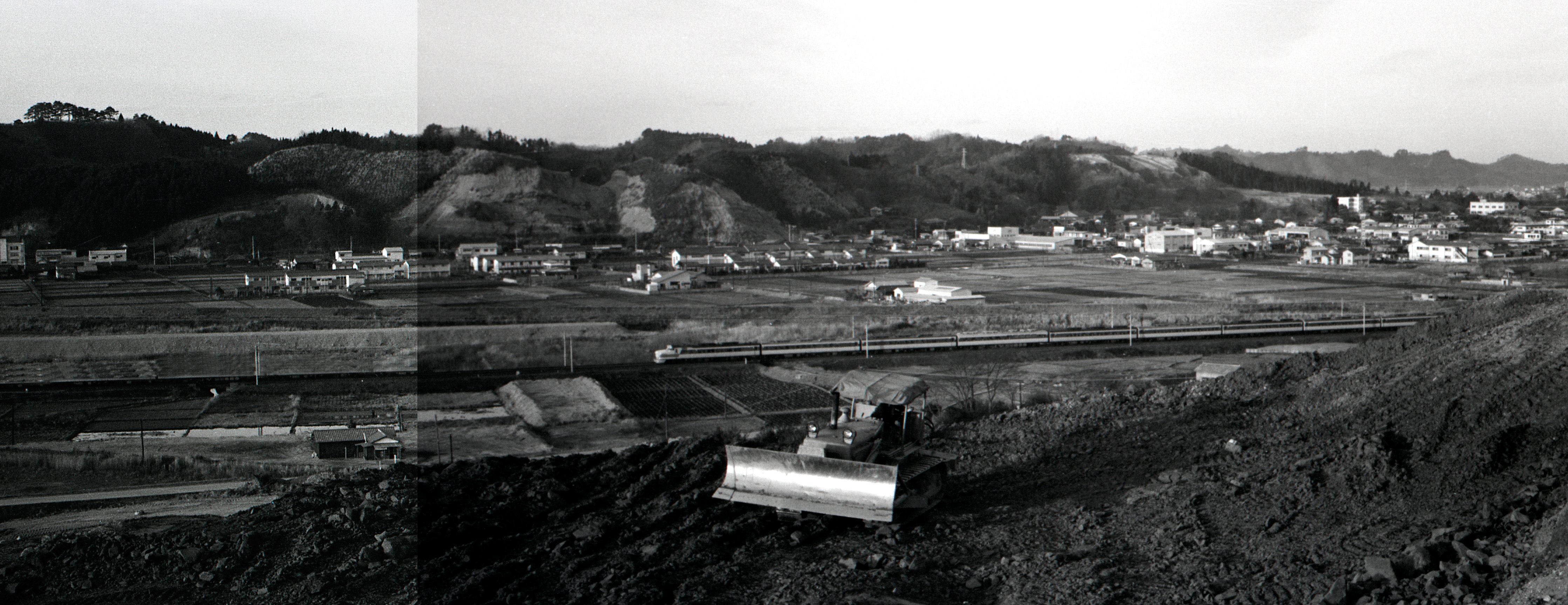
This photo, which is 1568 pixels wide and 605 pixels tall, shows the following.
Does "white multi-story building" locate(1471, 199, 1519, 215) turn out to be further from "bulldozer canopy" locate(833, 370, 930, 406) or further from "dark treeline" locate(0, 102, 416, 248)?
"bulldozer canopy" locate(833, 370, 930, 406)

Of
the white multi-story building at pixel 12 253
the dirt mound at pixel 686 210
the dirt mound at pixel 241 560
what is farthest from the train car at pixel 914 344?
the dirt mound at pixel 686 210

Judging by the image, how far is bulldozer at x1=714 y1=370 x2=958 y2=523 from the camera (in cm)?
627

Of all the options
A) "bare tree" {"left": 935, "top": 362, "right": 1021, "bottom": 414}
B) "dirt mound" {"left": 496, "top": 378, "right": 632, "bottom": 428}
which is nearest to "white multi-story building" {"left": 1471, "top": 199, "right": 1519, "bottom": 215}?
"bare tree" {"left": 935, "top": 362, "right": 1021, "bottom": 414}

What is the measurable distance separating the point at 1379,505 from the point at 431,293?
28.2m

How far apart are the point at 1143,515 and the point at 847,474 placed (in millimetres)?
1872

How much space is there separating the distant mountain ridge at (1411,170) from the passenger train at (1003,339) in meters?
97.3

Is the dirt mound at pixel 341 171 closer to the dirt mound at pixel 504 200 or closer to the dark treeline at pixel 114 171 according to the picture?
the dark treeline at pixel 114 171

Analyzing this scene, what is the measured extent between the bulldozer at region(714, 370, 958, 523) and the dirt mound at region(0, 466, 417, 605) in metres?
1.99

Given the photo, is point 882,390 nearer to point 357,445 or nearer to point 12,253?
point 357,445

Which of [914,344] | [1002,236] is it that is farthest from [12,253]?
[1002,236]

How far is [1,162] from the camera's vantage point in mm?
16391

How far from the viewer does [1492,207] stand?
59.4 metres

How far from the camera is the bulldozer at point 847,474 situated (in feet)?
20.6

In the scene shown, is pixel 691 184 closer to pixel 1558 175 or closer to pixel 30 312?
pixel 30 312
